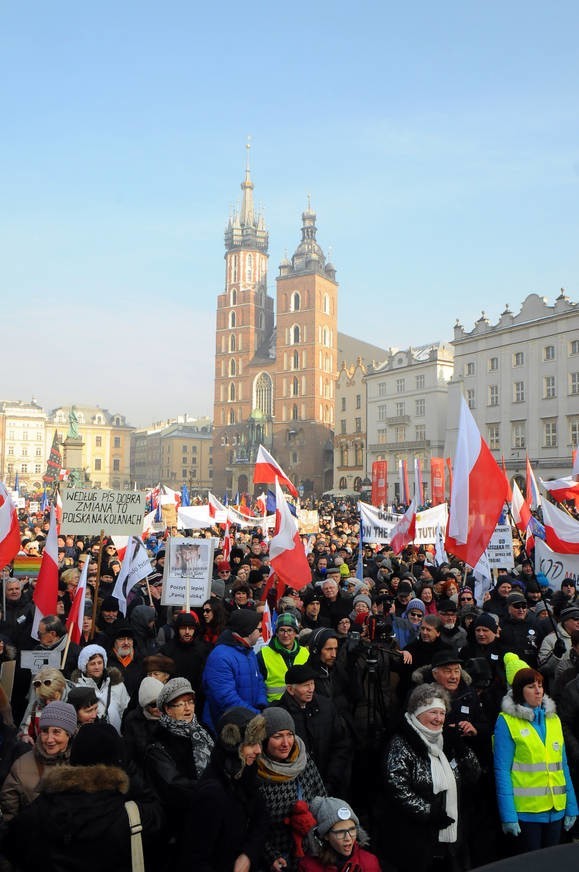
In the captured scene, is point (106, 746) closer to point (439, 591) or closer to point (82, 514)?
point (82, 514)

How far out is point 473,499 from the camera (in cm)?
841

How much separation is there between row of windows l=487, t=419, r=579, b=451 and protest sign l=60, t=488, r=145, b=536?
39743 millimetres

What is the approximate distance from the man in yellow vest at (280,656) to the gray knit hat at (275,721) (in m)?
1.75

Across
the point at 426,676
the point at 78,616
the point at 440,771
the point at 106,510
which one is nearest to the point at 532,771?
the point at 440,771

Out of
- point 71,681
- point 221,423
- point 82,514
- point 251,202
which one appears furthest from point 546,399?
point 251,202

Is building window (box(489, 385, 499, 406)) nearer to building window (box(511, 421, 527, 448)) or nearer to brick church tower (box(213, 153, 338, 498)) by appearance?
building window (box(511, 421, 527, 448))

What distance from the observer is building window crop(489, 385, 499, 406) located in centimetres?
5031

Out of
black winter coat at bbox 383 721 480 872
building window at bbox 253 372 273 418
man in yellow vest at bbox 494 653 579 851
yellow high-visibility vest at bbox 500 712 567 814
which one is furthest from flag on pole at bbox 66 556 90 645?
building window at bbox 253 372 273 418

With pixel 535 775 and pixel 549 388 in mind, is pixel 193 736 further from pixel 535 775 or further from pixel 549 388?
pixel 549 388

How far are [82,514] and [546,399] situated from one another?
4170 cm

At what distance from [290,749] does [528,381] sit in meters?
46.5

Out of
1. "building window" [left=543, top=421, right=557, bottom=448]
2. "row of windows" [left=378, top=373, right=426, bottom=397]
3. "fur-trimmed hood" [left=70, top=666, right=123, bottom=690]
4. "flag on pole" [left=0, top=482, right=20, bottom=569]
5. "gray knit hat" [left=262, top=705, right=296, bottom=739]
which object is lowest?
"fur-trimmed hood" [left=70, top=666, right=123, bottom=690]

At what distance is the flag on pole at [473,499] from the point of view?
827 centimetres

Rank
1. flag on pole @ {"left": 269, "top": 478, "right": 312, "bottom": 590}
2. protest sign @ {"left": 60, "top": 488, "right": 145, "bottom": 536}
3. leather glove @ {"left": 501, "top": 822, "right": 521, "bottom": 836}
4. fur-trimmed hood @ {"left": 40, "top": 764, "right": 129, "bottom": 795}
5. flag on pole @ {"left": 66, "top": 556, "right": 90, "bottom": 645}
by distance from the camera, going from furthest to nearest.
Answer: flag on pole @ {"left": 269, "top": 478, "right": 312, "bottom": 590} → protest sign @ {"left": 60, "top": 488, "right": 145, "bottom": 536} → flag on pole @ {"left": 66, "top": 556, "right": 90, "bottom": 645} → leather glove @ {"left": 501, "top": 822, "right": 521, "bottom": 836} → fur-trimmed hood @ {"left": 40, "top": 764, "right": 129, "bottom": 795}
